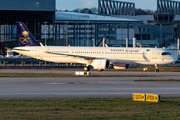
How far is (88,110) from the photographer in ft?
42.4

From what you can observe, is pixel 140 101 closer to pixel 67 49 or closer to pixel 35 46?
pixel 67 49

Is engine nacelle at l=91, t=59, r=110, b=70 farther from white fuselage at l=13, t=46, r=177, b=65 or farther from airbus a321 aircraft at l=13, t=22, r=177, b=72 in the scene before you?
white fuselage at l=13, t=46, r=177, b=65

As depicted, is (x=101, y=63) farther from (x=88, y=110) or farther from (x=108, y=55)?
(x=88, y=110)

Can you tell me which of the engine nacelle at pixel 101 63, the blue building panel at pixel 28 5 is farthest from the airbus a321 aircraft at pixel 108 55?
the blue building panel at pixel 28 5

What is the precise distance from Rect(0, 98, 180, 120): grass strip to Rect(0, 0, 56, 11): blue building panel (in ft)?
172

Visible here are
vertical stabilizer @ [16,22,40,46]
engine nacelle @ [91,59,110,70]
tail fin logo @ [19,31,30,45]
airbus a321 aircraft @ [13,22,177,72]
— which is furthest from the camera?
tail fin logo @ [19,31,30,45]

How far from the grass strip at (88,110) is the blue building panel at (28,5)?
52386 millimetres

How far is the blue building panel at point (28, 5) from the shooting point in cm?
6391

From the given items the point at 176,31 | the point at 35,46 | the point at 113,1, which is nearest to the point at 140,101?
the point at 35,46

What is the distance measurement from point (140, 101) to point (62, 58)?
3034cm

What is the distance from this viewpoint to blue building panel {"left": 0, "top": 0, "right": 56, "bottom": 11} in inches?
2516

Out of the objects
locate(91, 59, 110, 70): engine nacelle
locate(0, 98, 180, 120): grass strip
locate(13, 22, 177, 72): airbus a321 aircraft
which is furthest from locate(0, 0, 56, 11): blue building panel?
locate(0, 98, 180, 120): grass strip

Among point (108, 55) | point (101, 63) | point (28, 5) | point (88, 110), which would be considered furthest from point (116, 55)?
point (88, 110)

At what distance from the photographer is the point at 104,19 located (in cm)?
9181
